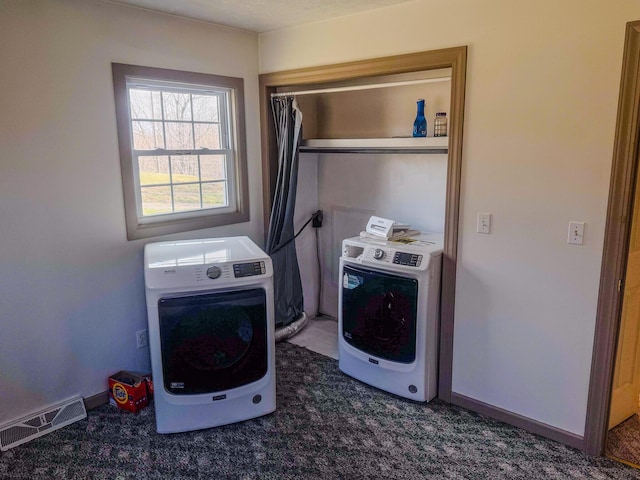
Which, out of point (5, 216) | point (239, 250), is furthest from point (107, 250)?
point (239, 250)

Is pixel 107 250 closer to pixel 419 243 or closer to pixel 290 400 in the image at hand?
pixel 290 400

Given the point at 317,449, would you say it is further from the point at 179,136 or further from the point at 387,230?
the point at 179,136

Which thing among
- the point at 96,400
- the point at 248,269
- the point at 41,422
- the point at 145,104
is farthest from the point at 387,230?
the point at 41,422

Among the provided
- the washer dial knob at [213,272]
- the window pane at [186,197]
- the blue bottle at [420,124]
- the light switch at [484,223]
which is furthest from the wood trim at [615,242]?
the window pane at [186,197]

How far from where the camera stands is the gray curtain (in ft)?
11.3

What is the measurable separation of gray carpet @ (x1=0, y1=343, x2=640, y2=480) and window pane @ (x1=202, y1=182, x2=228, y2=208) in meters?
1.43

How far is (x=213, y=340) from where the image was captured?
2480 millimetres

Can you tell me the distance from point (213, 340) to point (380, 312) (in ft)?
3.27

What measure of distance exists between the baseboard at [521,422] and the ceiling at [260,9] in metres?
2.31

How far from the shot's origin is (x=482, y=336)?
261 centimetres

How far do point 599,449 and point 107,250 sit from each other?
282 centimetres

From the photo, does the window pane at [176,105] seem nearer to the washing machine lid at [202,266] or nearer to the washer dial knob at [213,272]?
the washing machine lid at [202,266]

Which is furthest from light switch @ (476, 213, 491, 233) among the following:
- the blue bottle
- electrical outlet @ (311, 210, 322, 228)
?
electrical outlet @ (311, 210, 322, 228)

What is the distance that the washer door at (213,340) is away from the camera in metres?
2.40
